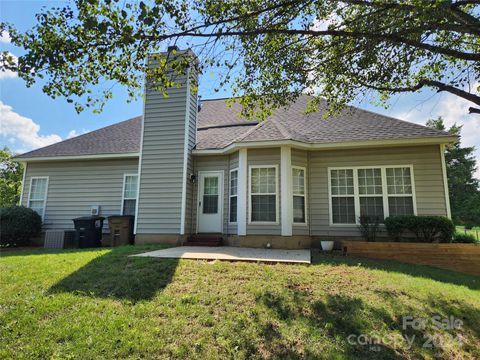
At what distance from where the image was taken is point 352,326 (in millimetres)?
3848

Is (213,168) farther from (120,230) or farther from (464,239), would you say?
(464,239)

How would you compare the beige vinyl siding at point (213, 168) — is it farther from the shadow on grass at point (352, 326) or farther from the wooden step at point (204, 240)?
the shadow on grass at point (352, 326)

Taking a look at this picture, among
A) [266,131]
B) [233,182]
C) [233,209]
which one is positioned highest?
[266,131]

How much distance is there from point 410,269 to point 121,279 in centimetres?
609

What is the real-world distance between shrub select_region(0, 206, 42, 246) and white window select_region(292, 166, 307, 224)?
955 cm

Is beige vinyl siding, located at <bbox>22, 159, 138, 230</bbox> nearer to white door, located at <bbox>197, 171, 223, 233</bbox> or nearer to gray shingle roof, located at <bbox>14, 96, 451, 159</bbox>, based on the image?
gray shingle roof, located at <bbox>14, 96, 451, 159</bbox>

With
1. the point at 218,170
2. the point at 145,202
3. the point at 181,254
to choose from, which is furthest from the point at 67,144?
the point at 181,254

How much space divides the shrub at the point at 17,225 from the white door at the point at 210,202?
20.6ft

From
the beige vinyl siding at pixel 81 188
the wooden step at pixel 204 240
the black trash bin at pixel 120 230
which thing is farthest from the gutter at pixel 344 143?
the beige vinyl siding at pixel 81 188

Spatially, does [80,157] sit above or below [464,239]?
above

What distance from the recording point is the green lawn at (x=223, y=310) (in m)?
3.42

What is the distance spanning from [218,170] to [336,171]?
398cm

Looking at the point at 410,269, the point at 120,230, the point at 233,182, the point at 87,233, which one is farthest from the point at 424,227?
the point at 87,233

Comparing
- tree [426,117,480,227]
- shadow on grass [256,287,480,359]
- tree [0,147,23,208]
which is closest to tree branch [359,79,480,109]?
shadow on grass [256,287,480,359]
